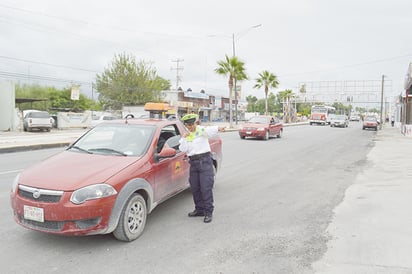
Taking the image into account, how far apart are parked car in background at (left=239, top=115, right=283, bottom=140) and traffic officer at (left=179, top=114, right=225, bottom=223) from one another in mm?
15545

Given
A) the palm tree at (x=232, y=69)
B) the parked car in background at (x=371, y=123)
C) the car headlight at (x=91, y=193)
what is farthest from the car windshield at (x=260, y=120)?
the parked car in background at (x=371, y=123)

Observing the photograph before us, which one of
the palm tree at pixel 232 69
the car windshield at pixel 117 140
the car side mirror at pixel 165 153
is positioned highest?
the palm tree at pixel 232 69

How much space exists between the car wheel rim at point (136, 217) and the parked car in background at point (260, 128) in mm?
16498

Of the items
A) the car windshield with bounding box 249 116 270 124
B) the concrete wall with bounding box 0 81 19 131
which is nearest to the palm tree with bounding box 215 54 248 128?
the car windshield with bounding box 249 116 270 124

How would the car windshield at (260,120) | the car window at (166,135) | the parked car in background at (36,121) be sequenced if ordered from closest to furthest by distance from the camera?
the car window at (166,135) < the car windshield at (260,120) < the parked car in background at (36,121)

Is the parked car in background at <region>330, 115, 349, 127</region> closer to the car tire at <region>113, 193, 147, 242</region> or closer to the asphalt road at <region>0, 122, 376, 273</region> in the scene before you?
the asphalt road at <region>0, 122, 376, 273</region>

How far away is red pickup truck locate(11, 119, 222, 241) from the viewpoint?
12.8 feet

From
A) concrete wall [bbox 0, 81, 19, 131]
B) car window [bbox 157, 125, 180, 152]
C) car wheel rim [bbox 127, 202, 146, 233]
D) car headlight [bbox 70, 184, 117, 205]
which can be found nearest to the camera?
car headlight [bbox 70, 184, 117, 205]

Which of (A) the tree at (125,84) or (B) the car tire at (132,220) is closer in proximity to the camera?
(B) the car tire at (132,220)

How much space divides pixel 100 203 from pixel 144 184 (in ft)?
2.41

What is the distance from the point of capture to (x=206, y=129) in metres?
5.32

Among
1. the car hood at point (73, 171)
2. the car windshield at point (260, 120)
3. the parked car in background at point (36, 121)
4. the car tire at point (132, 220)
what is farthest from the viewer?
the parked car in background at point (36, 121)

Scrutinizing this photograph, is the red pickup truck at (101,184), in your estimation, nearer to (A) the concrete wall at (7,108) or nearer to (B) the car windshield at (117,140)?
(B) the car windshield at (117,140)

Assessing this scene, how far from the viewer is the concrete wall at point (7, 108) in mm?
27344
